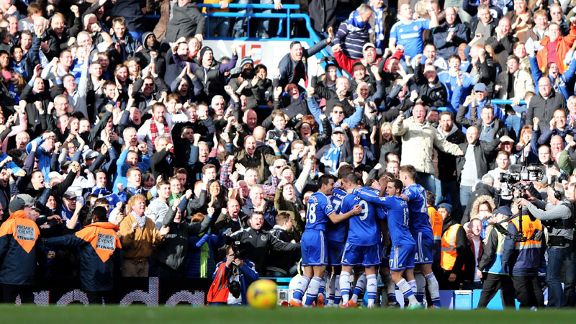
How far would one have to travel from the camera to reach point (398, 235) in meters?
16.7

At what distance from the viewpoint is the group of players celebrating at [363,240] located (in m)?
16.7

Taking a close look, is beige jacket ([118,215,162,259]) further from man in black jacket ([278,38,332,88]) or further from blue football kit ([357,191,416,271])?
man in black jacket ([278,38,332,88])

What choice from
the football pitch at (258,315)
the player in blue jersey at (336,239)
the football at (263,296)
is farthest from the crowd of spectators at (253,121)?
the football pitch at (258,315)

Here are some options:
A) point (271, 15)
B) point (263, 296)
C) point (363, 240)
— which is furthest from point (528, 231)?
point (271, 15)

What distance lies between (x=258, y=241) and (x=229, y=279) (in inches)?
35.2

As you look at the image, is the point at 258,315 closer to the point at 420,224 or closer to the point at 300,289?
the point at 300,289

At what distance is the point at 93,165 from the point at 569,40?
8327mm

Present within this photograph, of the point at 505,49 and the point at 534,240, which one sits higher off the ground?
the point at 505,49

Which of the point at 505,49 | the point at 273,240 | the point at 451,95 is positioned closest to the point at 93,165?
the point at 273,240

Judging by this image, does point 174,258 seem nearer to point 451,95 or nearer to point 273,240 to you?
point 273,240

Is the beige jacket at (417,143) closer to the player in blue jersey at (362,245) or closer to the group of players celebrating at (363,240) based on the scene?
the group of players celebrating at (363,240)

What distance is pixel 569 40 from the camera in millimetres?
21766

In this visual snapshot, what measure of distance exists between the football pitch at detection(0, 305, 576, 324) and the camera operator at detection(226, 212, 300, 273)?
630cm

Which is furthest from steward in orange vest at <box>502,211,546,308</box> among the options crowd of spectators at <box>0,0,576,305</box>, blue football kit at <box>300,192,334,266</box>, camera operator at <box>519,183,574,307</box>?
blue football kit at <box>300,192,334,266</box>
